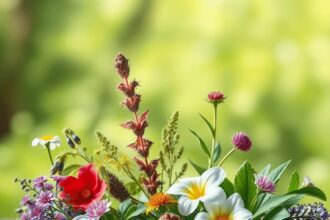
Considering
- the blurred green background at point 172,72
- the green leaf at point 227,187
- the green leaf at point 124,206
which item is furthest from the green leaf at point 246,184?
the blurred green background at point 172,72

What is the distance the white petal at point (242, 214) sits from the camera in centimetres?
71

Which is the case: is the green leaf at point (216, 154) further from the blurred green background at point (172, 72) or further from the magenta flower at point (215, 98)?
the blurred green background at point (172, 72)

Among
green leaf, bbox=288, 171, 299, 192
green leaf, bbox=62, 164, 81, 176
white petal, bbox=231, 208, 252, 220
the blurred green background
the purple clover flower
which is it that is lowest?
white petal, bbox=231, 208, 252, 220

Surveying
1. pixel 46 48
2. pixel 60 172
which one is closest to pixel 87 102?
pixel 46 48

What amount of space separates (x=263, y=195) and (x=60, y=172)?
0.23 m

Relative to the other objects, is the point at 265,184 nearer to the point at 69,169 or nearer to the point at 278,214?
the point at 278,214

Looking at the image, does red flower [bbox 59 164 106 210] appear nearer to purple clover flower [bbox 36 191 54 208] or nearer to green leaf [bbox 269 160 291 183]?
purple clover flower [bbox 36 191 54 208]

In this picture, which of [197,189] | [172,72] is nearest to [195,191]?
[197,189]

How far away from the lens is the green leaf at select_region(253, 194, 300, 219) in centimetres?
73

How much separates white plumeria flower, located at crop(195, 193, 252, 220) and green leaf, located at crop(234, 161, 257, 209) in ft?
0.10

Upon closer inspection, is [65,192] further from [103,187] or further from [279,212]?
[279,212]

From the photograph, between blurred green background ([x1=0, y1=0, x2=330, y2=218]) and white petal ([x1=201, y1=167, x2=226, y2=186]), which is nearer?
white petal ([x1=201, y1=167, x2=226, y2=186])

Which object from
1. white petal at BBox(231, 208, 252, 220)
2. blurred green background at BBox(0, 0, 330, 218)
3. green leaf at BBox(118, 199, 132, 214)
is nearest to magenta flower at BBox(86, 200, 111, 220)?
green leaf at BBox(118, 199, 132, 214)

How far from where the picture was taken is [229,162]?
2.43 m
